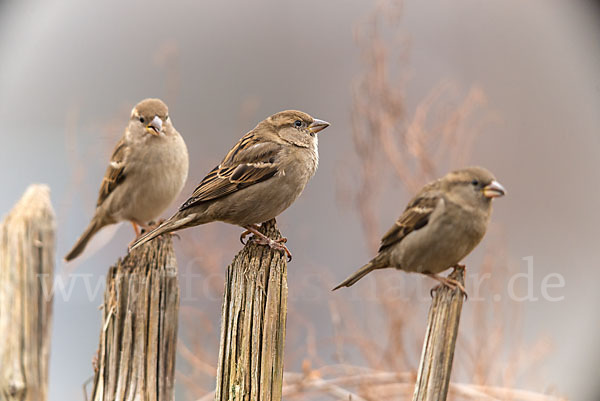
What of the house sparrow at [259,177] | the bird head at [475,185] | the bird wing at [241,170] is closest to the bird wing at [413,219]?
the bird head at [475,185]

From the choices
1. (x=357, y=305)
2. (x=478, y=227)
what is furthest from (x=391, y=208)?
(x=478, y=227)

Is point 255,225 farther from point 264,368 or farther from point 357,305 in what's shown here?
point 357,305

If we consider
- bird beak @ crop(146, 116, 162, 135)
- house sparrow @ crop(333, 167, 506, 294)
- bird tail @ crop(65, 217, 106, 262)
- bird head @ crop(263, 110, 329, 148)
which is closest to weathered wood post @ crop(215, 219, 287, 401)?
house sparrow @ crop(333, 167, 506, 294)

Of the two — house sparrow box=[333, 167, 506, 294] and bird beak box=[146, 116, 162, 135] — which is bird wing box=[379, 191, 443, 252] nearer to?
house sparrow box=[333, 167, 506, 294]

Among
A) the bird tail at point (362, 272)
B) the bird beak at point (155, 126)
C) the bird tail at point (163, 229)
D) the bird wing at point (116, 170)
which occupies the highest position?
the bird beak at point (155, 126)

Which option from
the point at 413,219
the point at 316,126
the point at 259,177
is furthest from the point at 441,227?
the point at 259,177

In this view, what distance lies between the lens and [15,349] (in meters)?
2.78

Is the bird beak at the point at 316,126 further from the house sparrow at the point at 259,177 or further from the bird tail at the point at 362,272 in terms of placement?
the bird tail at the point at 362,272

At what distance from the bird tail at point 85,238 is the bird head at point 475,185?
7.38ft

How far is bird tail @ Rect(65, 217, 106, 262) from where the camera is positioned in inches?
160

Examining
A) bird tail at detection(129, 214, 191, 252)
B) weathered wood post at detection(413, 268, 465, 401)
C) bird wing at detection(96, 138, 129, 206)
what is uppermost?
bird wing at detection(96, 138, 129, 206)

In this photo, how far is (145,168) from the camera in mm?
3764

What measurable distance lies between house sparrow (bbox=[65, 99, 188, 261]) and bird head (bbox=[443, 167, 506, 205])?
157 cm

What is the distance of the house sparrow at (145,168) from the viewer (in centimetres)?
364
